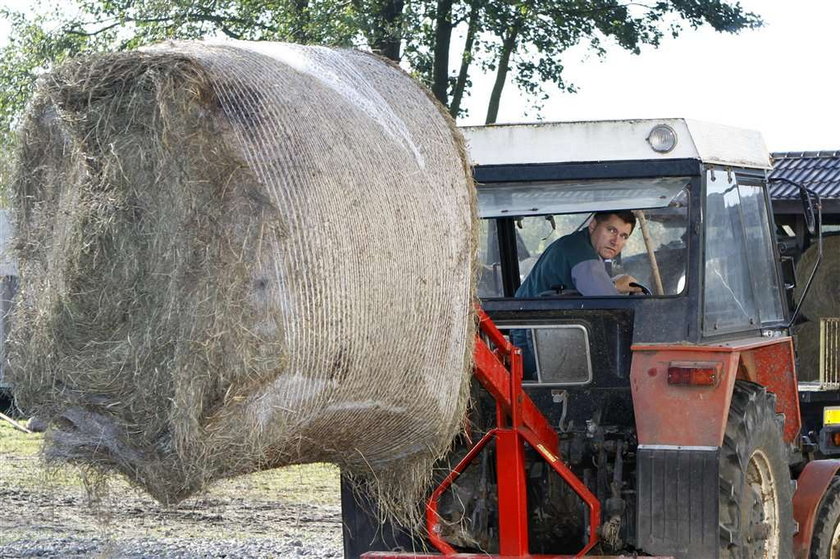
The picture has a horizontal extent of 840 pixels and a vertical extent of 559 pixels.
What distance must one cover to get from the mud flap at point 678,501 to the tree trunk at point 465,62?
45.4 feet

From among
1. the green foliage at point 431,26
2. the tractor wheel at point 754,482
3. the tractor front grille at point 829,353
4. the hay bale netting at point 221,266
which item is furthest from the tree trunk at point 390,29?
the hay bale netting at point 221,266

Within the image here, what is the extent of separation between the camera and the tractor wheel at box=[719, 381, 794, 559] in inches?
219

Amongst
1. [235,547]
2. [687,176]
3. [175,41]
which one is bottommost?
[235,547]

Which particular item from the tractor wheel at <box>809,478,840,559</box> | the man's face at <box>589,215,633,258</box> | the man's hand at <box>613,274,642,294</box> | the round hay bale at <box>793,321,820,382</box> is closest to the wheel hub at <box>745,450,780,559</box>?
the tractor wheel at <box>809,478,840,559</box>

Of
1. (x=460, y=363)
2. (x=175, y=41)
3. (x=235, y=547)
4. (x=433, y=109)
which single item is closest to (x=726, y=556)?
(x=460, y=363)

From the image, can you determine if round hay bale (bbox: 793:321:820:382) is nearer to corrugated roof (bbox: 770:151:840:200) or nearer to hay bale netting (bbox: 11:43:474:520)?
corrugated roof (bbox: 770:151:840:200)

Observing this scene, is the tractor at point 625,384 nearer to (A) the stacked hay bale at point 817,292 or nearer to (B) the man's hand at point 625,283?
(B) the man's hand at point 625,283

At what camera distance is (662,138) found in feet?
19.2

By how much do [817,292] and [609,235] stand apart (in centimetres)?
332

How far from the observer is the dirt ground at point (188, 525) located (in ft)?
27.4

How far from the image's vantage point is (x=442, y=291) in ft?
15.1

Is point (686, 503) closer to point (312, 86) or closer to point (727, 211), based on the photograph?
point (727, 211)

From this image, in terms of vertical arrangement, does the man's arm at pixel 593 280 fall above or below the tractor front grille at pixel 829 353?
above

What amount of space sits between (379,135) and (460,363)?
0.85 metres
